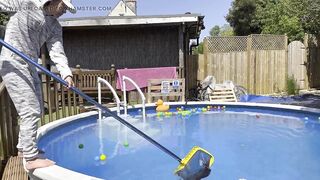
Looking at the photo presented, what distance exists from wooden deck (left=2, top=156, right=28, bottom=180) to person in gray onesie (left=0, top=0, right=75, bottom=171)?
23 cm

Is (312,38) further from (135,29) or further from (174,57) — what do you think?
(135,29)

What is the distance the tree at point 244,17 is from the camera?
89.7ft

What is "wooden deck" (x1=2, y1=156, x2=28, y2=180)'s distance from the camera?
325cm

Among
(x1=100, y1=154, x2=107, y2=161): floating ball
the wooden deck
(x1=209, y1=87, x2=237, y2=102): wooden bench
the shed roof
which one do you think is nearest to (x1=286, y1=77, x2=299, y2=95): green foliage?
(x1=209, y1=87, x2=237, y2=102): wooden bench

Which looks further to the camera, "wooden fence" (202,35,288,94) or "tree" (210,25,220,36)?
"tree" (210,25,220,36)

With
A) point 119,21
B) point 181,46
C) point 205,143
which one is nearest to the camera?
point 205,143

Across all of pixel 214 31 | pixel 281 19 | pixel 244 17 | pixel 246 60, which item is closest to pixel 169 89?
pixel 246 60

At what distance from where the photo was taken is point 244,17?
2831 cm

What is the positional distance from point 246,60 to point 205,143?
21.9 ft

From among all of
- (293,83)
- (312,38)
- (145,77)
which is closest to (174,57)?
(145,77)

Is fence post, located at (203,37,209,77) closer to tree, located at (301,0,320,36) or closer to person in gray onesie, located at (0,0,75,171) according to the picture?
tree, located at (301,0,320,36)

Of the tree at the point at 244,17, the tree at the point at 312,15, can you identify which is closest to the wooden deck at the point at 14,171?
the tree at the point at 312,15

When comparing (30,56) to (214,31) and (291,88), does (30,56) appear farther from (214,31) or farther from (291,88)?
(214,31)

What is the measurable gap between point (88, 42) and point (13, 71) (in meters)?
8.95
